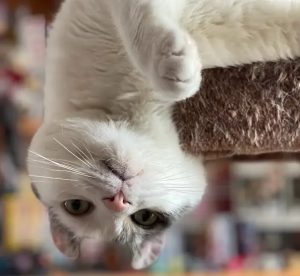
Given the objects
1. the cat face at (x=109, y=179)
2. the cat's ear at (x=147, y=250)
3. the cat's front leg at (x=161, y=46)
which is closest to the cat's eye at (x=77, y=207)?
the cat face at (x=109, y=179)

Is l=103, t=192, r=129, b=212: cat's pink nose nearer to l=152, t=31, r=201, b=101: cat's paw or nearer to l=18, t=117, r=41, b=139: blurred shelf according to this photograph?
l=152, t=31, r=201, b=101: cat's paw

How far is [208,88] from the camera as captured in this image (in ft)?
2.43

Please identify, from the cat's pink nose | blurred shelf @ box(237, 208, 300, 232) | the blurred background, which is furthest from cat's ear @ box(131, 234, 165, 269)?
Answer: blurred shelf @ box(237, 208, 300, 232)

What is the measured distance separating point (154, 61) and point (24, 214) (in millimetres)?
1883

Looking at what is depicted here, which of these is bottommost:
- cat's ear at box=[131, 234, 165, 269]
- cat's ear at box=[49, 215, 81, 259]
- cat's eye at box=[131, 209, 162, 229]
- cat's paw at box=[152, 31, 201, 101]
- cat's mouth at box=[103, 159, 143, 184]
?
cat's ear at box=[131, 234, 165, 269]

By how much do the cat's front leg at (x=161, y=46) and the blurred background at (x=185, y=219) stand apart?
5.50 ft

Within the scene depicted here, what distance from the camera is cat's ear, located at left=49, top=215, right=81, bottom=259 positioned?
90 centimetres

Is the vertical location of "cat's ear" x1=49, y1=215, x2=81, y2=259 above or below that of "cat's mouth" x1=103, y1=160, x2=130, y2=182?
below

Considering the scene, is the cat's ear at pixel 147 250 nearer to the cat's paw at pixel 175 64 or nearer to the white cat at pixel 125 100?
the white cat at pixel 125 100

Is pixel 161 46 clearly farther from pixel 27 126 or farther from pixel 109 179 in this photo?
pixel 27 126

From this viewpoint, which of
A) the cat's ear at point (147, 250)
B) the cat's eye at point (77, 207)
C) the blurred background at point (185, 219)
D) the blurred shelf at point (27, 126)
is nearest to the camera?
the cat's eye at point (77, 207)

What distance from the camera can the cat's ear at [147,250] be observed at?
36.6 inches

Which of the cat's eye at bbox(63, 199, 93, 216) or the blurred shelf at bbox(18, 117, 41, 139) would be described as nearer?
the cat's eye at bbox(63, 199, 93, 216)

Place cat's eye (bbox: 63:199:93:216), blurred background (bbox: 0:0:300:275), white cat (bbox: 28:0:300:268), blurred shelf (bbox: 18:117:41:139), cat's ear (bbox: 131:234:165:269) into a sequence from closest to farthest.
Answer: white cat (bbox: 28:0:300:268)
cat's eye (bbox: 63:199:93:216)
cat's ear (bbox: 131:234:165:269)
blurred background (bbox: 0:0:300:275)
blurred shelf (bbox: 18:117:41:139)
